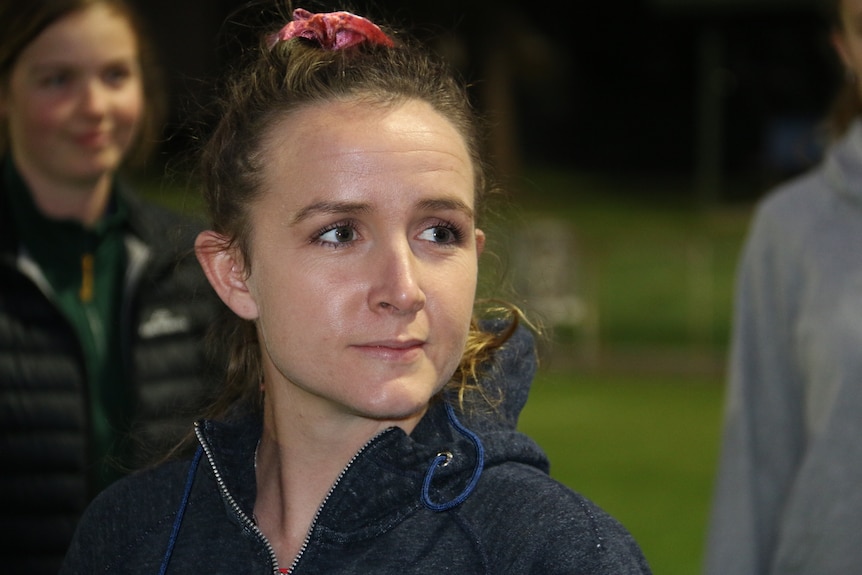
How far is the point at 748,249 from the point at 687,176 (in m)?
24.0

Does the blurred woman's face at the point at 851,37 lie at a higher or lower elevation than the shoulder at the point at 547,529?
higher

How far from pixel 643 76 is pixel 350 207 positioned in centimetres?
2596

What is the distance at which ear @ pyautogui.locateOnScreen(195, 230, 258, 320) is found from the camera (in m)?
2.05

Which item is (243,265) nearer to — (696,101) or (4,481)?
(4,481)

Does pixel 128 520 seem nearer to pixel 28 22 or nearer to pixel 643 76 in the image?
pixel 28 22

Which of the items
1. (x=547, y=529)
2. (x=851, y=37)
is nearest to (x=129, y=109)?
(x=851, y=37)

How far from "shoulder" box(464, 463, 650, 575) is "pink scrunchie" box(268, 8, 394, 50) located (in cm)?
71

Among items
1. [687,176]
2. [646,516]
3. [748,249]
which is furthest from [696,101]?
[748,249]

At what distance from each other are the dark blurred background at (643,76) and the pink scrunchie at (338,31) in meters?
16.0

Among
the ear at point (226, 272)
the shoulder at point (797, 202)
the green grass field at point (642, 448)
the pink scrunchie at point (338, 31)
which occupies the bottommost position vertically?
the green grass field at point (642, 448)

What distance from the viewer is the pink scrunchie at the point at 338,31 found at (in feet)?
6.76

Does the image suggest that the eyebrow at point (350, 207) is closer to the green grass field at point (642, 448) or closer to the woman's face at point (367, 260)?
the woman's face at point (367, 260)

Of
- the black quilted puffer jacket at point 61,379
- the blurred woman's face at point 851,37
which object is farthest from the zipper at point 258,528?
the blurred woman's face at point 851,37

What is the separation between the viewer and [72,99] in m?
3.12
